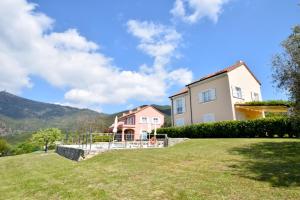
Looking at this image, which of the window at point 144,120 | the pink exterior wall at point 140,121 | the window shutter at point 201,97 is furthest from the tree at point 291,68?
the window at point 144,120

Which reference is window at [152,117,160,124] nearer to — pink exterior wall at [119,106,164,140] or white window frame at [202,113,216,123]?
pink exterior wall at [119,106,164,140]

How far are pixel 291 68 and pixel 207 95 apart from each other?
20585mm

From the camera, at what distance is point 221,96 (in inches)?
1297

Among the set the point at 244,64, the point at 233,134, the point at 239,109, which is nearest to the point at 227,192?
the point at 233,134

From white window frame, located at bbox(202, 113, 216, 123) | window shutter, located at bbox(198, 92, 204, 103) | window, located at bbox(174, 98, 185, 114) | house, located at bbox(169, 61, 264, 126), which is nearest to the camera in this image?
house, located at bbox(169, 61, 264, 126)

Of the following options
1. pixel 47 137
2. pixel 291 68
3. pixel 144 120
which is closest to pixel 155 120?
pixel 144 120

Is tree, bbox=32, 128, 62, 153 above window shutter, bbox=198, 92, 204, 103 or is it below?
below

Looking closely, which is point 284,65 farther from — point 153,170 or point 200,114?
point 200,114

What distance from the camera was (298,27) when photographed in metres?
14.6

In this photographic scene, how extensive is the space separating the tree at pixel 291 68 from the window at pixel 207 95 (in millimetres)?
18226

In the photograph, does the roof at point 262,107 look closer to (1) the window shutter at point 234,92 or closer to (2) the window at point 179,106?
(1) the window shutter at point 234,92

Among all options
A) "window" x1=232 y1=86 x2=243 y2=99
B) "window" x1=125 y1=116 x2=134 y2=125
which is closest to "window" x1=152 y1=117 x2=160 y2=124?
"window" x1=125 y1=116 x2=134 y2=125

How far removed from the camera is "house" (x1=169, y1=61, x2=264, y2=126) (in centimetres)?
3219

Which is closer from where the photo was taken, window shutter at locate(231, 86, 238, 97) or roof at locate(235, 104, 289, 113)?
roof at locate(235, 104, 289, 113)
